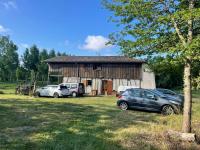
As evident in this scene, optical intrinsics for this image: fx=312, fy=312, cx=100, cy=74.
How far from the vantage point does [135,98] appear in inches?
824

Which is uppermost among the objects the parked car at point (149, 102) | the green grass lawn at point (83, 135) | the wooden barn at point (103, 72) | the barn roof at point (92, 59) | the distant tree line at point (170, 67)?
the barn roof at point (92, 59)

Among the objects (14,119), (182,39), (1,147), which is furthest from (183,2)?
(14,119)

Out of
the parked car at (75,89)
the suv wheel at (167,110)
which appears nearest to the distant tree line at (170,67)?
the suv wheel at (167,110)

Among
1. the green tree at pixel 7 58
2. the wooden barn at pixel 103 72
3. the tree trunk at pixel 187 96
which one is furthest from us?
the green tree at pixel 7 58

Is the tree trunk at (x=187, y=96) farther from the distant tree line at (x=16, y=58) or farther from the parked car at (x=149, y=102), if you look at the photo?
the distant tree line at (x=16, y=58)

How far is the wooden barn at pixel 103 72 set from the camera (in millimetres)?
44531

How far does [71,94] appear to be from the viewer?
123 feet

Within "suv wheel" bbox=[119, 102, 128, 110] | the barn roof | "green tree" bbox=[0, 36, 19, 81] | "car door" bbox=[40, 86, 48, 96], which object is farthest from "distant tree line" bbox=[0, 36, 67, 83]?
"suv wheel" bbox=[119, 102, 128, 110]

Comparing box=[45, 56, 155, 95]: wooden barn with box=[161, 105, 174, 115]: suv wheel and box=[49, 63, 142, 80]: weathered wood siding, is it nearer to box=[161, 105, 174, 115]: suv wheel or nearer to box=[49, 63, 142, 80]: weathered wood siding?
box=[49, 63, 142, 80]: weathered wood siding

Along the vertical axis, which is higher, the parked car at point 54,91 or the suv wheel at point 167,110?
the parked car at point 54,91

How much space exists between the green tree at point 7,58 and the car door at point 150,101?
75.4 meters

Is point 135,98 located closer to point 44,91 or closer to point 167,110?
point 167,110

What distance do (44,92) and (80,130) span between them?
25.1 metres

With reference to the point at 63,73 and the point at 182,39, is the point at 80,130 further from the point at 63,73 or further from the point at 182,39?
the point at 63,73
